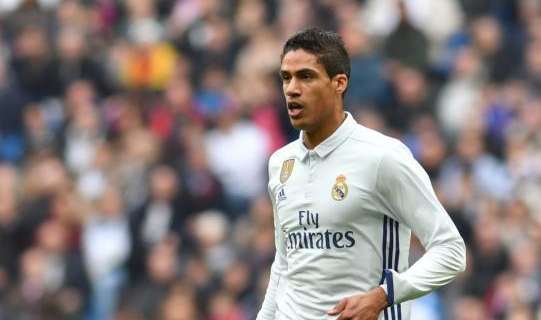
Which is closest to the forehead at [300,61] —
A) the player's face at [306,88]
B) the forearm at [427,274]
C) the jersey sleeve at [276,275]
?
the player's face at [306,88]

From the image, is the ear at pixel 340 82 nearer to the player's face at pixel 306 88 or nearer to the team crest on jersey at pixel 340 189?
the player's face at pixel 306 88

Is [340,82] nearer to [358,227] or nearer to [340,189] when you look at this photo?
[340,189]

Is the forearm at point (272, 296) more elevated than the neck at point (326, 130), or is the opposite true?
the neck at point (326, 130)

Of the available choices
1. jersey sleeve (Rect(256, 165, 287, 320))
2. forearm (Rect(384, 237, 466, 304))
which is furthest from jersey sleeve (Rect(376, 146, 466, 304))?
jersey sleeve (Rect(256, 165, 287, 320))

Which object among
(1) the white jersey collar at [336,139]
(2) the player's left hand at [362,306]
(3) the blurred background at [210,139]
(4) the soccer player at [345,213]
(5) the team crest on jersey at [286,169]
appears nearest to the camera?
(2) the player's left hand at [362,306]

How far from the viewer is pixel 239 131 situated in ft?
49.9

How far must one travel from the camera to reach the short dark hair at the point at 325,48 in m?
6.38

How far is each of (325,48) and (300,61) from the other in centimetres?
12

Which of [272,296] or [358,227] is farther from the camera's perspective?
[272,296]

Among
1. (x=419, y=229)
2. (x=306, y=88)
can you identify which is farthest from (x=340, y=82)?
(x=419, y=229)

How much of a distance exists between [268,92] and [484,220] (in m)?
3.08

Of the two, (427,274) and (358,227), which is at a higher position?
(358,227)

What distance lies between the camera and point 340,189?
6.38 meters

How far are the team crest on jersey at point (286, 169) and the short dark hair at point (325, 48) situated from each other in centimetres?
50
